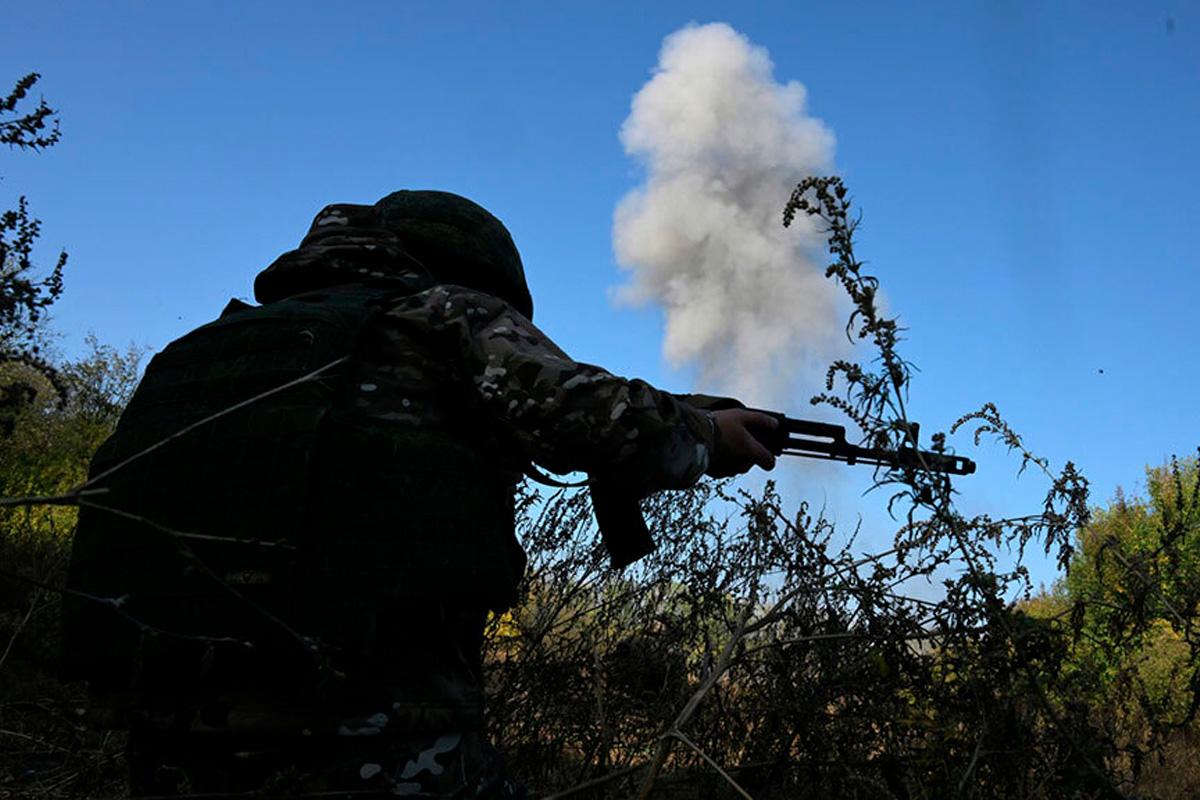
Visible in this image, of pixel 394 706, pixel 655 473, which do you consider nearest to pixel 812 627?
pixel 655 473

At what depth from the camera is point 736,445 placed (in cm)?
284

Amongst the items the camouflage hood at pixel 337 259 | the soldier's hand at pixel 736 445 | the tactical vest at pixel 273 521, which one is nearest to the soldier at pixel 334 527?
the tactical vest at pixel 273 521

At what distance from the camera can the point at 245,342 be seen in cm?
228

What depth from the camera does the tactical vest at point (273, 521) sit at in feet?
6.69

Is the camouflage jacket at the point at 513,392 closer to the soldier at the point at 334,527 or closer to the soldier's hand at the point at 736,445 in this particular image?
the soldier at the point at 334,527

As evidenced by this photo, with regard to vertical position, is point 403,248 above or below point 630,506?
above

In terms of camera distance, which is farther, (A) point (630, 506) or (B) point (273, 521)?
(A) point (630, 506)

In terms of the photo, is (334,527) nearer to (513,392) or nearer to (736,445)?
(513,392)

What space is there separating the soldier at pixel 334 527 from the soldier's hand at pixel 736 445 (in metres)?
0.35

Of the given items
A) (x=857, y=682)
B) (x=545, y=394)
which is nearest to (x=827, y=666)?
(x=857, y=682)

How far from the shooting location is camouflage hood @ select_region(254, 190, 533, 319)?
2598mm

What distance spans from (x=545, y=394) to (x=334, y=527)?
0.54 metres

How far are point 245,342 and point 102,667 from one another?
789mm

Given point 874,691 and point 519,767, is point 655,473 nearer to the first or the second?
point 874,691
